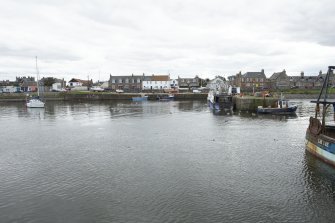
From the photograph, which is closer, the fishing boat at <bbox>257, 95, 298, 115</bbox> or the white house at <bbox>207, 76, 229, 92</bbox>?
the fishing boat at <bbox>257, 95, 298, 115</bbox>

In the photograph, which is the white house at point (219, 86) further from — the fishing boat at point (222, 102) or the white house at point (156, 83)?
the white house at point (156, 83)

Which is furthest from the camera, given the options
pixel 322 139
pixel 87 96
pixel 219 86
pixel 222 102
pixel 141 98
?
pixel 87 96

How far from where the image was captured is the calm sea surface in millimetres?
17406

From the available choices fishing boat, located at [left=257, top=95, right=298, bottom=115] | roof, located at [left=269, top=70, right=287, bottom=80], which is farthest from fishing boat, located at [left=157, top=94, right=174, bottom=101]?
roof, located at [left=269, top=70, right=287, bottom=80]

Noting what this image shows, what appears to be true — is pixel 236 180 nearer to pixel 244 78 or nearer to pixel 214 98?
pixel 214 98

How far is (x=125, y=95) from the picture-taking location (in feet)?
414

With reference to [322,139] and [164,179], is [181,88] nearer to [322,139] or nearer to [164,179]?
[322,139]

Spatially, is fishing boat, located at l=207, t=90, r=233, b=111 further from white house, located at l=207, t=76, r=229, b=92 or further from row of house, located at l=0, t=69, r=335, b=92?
row of house, located at l=0, t=69, r=335, b=92

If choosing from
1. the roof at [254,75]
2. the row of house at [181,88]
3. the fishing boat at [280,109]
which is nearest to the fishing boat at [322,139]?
the fishing boat at [280,109]

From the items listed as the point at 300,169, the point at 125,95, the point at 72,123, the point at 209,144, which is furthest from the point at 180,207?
the point at 125,95

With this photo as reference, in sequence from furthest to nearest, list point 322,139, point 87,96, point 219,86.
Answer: point 87,96 < point 219,86 < point 322,139

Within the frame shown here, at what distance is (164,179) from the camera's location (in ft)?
74.7

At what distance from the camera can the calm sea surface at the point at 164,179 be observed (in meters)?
17.4

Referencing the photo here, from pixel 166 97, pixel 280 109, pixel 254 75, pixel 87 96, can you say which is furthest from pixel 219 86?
pixel 87 96
